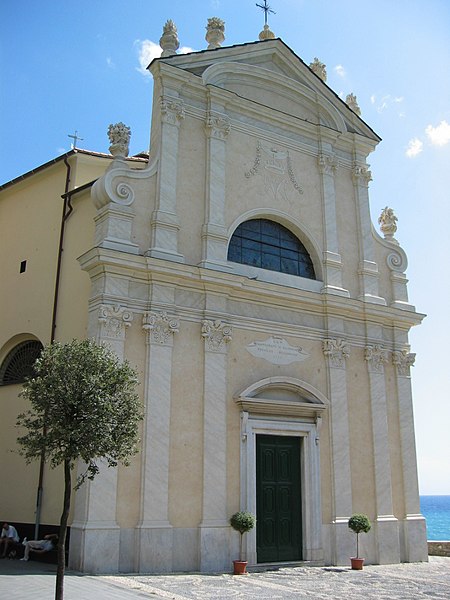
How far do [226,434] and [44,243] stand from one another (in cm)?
655

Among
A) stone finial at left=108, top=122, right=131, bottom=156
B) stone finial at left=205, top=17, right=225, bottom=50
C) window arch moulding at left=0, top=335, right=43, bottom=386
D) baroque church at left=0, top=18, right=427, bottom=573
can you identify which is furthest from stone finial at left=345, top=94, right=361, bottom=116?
window arch moulding at left=0, top=335, right=43, bottom=386

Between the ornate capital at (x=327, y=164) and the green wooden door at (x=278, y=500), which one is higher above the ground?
the ornate capital at (x=327, y=164)

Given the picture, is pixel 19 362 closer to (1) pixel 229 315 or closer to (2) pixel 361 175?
(1) pixel 229 315

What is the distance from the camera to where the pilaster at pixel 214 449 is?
1321cm

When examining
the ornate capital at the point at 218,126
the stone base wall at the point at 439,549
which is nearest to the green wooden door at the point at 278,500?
the stone base wall at the point at 439,549

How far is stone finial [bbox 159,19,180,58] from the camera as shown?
1609 cm

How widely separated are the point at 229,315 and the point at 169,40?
6.92 m

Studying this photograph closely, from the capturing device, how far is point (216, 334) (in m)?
14.5

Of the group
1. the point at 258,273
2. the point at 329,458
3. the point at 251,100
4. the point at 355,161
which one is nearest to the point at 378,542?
the point at 329,458

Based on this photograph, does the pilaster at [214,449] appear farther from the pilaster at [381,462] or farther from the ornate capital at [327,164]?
the ornate capital at [327,164]

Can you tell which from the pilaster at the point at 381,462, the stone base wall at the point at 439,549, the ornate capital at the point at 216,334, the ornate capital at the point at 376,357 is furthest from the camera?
the stone base wall at the point at 439,549

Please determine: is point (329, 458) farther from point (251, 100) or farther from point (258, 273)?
point (251, 100)

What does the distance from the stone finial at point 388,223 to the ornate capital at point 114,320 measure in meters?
9.03

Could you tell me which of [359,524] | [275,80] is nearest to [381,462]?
[359,524]
